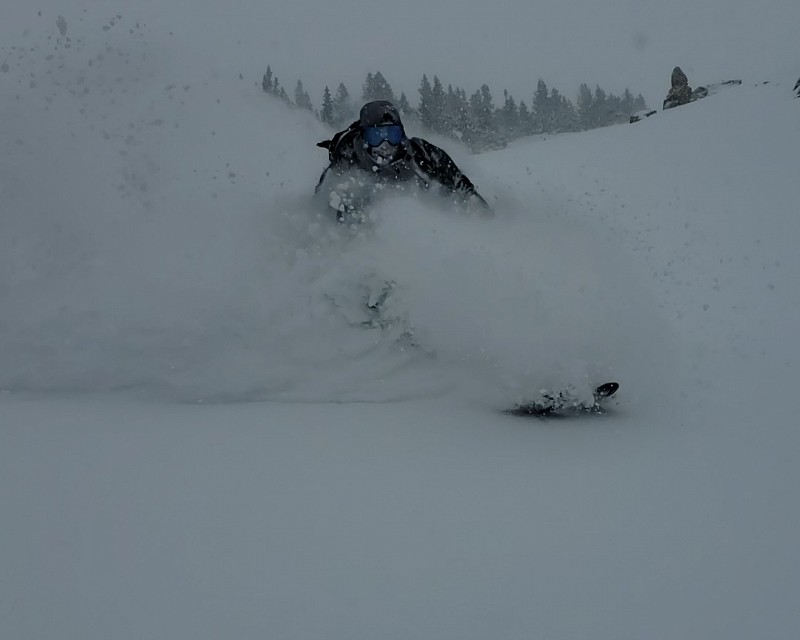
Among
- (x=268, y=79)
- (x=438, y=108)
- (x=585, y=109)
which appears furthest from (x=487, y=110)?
(x=268, y=79)

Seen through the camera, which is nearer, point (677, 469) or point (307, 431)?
point (677, 469)

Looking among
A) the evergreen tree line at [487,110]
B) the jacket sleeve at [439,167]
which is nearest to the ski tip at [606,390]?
the jacket sleeve at [439,167]

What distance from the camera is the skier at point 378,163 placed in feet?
14.5

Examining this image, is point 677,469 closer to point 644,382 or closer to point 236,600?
point 644,382

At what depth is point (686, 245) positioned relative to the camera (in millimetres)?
7621

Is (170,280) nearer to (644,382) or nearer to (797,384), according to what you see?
(644,382)

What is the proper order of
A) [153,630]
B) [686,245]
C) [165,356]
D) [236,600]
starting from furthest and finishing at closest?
[686,245] < [165,356] < [236,600] < [153,630]

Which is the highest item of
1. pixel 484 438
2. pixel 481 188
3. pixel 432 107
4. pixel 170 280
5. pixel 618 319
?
pixel 432 107

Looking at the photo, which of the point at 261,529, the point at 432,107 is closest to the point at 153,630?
the point at 261,529

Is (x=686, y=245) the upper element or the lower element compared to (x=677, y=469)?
upper

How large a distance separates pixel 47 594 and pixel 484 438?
77.4 inches

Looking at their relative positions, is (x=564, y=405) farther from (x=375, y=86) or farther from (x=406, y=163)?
(x=375, y=86)

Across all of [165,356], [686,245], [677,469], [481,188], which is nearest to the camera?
[677,469]

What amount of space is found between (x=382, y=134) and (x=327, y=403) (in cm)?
236
